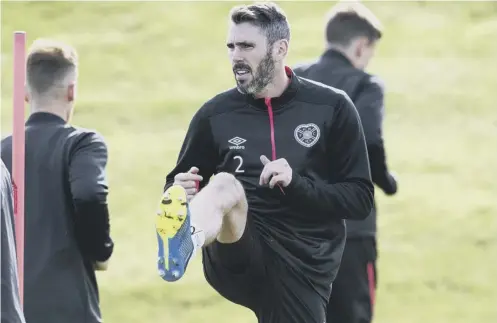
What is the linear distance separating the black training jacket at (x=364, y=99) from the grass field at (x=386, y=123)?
9.33ft

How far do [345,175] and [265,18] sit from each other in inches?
34.2

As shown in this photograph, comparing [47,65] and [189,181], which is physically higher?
[47,65]

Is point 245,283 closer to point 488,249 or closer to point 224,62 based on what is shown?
point 488,249

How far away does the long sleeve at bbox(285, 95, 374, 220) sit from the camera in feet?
21.2

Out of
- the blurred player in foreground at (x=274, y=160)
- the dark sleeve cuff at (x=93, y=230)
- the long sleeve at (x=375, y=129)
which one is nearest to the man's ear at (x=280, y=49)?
the blurred player in foreground at (x=274, y=160)

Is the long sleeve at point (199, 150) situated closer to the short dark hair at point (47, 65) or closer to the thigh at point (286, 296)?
the thigh at point (286, 296)

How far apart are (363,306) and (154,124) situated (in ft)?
23.7

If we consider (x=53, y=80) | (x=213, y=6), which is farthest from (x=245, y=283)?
(x=213, y=6)

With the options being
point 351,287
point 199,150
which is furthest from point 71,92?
point 351,287

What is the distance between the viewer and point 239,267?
649cm

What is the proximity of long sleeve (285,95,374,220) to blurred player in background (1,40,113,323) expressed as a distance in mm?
1122

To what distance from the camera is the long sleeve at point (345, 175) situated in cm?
646

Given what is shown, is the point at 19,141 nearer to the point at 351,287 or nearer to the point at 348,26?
the point at 351,287

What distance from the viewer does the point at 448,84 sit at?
631 inches
